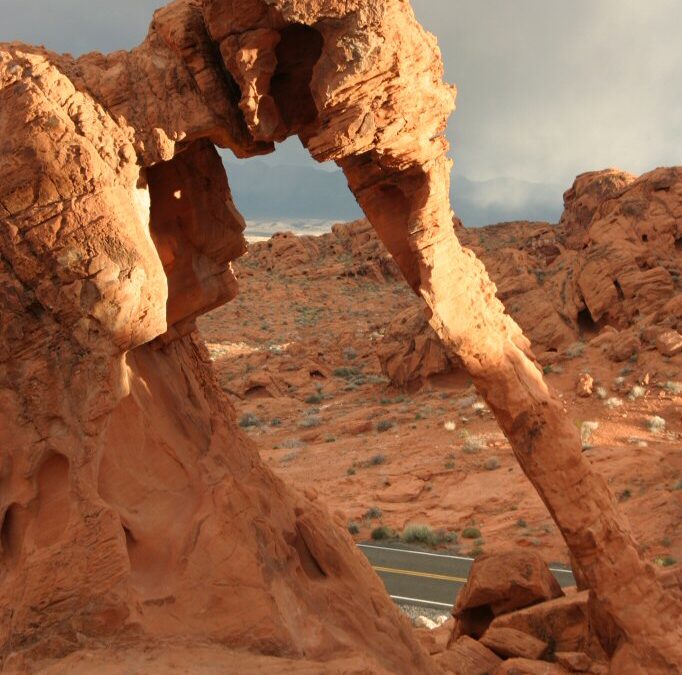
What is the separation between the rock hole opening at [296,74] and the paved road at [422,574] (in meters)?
9.64

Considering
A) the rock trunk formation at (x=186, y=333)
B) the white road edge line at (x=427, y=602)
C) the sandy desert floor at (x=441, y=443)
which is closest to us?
the rock trunk formation at (x=186, y=333)

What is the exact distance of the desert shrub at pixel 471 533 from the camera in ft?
53.1

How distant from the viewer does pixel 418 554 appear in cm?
1575

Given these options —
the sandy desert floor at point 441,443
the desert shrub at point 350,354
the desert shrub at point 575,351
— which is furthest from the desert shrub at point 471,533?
the desert shrub at point 350,354

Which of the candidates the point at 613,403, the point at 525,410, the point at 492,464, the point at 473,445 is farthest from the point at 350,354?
the point at 525,410

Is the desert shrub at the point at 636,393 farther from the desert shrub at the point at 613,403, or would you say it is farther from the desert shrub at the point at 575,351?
the desert shrub at the point at 575,351

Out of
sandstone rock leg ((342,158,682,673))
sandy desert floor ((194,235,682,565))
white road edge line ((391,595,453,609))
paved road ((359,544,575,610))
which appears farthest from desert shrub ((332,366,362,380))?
sandstone rock leg ((342,158,682,673))

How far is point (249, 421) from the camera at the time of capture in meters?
30.2

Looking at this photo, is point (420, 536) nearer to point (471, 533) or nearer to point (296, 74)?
point (471, 533)

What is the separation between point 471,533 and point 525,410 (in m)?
9.34

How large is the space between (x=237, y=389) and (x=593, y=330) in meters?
17.1

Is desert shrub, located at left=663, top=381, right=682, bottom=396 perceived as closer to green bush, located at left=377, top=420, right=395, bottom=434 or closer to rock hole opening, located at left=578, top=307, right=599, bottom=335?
rock hole opening, located at left=578, top=307, right=599, bottom=335

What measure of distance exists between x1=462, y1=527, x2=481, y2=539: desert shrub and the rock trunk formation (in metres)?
8.44

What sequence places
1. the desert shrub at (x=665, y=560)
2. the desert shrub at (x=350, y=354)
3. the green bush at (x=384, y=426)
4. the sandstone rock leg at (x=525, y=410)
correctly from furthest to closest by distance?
the desert shrub at (x=350, y=354) → the green bush at (x=384, y=426) → the desert shrub at (x=665, y=560) → the sandstone rock leg at (x=525, y=410)
